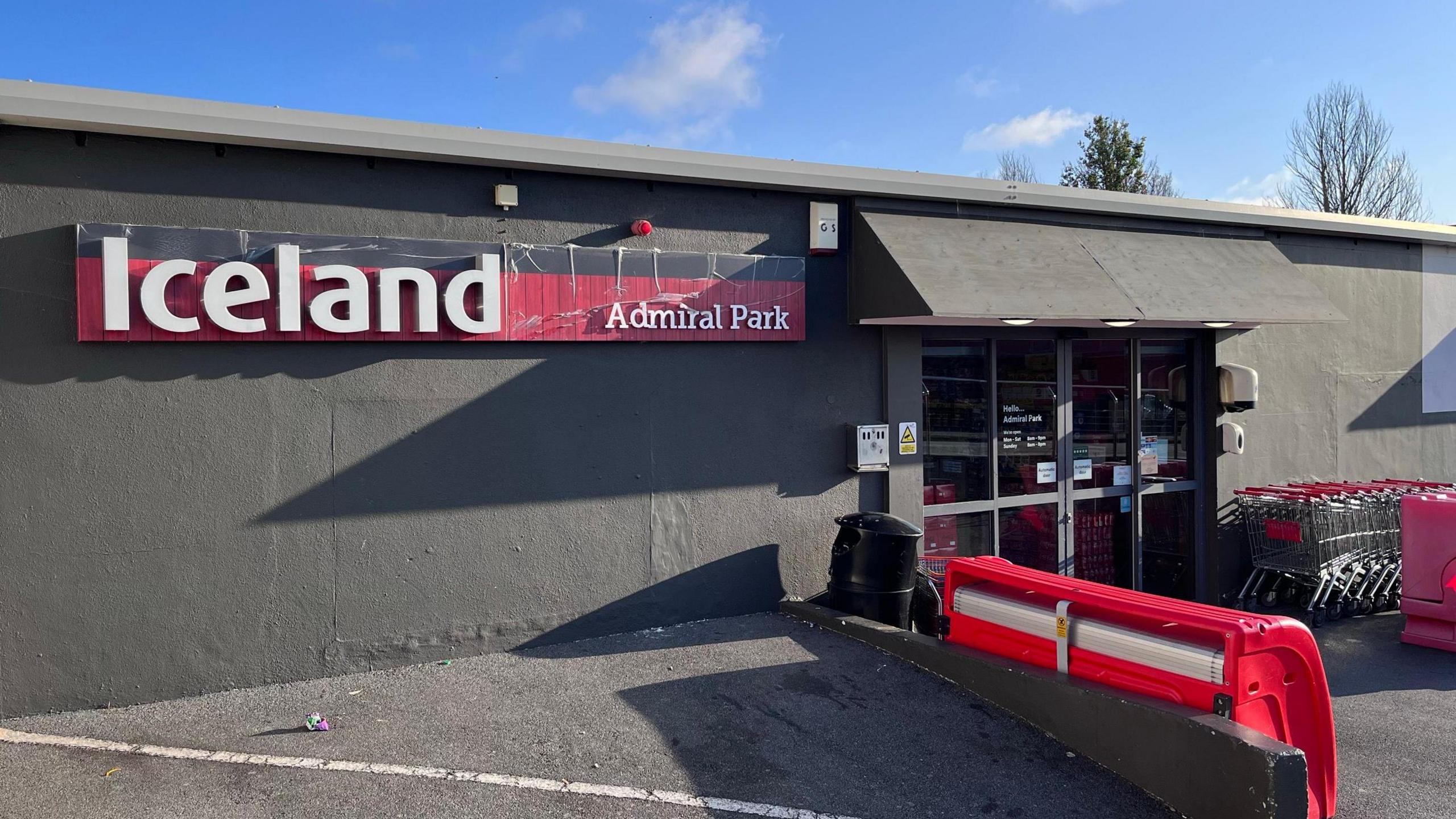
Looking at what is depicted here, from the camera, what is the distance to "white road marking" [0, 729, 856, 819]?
451cm

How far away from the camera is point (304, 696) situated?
5.88 meters

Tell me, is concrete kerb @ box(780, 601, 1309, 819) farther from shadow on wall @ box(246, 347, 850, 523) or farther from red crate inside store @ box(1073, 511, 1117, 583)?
red crate inside store @ box(1073, 511, 1117, 583)

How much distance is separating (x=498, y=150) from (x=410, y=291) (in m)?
1.18

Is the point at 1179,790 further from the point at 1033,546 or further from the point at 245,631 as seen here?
the point at 245,631

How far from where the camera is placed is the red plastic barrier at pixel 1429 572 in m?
7.99

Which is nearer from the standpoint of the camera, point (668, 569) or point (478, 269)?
point (478, 269)

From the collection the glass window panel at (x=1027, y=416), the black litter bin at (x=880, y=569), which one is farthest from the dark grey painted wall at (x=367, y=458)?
the glass window panel at (x=1027, y=416)

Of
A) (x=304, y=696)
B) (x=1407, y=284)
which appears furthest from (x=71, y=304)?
(x=1407, y=284)

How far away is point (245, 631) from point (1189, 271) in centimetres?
865

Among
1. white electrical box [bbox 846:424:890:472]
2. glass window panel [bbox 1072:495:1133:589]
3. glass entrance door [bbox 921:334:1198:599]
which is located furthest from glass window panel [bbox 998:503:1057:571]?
white electrical box [bbox 846:424:890:472]

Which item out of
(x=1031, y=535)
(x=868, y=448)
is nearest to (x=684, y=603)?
(x=868, y=448)

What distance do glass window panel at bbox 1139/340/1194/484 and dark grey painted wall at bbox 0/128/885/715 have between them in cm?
379

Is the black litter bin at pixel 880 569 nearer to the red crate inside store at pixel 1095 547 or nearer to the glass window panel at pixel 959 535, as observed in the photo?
the glass window panel at pixel 959 535

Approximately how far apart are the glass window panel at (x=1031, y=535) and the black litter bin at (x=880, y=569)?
2089mm
